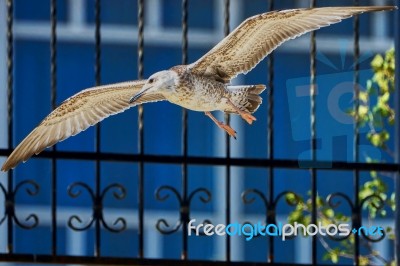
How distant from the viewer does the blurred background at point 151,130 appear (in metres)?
12.4

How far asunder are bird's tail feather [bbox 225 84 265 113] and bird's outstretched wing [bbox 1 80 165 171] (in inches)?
16.9

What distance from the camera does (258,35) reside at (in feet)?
19.7

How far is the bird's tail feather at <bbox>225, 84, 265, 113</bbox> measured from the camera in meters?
5.89

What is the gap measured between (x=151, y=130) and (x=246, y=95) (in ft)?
21.9

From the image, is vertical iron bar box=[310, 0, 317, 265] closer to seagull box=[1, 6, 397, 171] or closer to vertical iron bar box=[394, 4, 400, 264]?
vertical iron bar box=[394, 4, 400, 264]

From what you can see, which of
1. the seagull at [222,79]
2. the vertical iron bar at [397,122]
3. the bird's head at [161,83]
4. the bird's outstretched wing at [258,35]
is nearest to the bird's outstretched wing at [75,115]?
the seagull at [222,79]

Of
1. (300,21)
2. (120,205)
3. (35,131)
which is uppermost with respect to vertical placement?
(300,21)

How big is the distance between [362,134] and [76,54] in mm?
5316

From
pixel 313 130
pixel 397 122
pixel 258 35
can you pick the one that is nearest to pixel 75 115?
pixel 258 35

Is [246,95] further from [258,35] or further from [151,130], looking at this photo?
[151,130]

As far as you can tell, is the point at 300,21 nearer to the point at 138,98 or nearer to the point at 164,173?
the point at 138,98

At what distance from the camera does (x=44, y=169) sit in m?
12.9

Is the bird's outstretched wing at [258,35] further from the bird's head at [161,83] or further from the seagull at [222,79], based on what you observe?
the bird's head at [161,83]

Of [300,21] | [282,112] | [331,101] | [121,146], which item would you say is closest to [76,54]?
[121,146]
